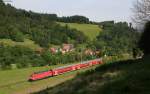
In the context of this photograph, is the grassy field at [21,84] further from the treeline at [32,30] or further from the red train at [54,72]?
the treeline at [32,30]

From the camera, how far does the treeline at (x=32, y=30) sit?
403 feet

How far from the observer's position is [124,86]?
43.0 feet

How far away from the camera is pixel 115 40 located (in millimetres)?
135125

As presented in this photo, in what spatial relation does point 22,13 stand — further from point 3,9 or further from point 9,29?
point 9,29

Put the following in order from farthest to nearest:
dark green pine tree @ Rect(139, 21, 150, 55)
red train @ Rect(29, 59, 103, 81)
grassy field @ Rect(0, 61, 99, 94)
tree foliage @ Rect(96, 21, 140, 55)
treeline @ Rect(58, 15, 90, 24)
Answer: treeline @ Rect(58, 15, 90, 24) < tree foliage @ Rect(96, 21, 140, 55) < red train @ Rect(29, 59, 103, 81) < grassy field @ Rect(0, 61, 99, 94) < dark green pine tree @ Rect(139, 21, 150, 55)

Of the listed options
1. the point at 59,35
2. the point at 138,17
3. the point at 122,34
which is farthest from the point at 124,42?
the point at 138,17

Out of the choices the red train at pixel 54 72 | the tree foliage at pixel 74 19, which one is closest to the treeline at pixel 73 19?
the tree foliage at pixel 74 19

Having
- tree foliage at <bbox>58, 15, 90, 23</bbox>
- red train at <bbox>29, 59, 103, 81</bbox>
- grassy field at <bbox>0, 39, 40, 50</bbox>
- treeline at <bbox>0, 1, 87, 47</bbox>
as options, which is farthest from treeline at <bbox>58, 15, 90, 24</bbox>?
red train at <bbox>29, 59, 103, 81</bbox>

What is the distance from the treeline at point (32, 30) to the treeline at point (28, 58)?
14010 millimetres

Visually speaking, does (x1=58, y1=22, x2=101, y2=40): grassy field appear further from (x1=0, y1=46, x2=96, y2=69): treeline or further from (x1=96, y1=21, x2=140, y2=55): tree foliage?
(x1=0, y1=46, x2=96, y2=69): treeline

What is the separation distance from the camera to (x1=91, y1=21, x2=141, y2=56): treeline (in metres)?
119

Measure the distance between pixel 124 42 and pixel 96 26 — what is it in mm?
21738

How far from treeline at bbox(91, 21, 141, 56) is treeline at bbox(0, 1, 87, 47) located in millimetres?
7707

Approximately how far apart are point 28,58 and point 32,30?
39740 millimetres
